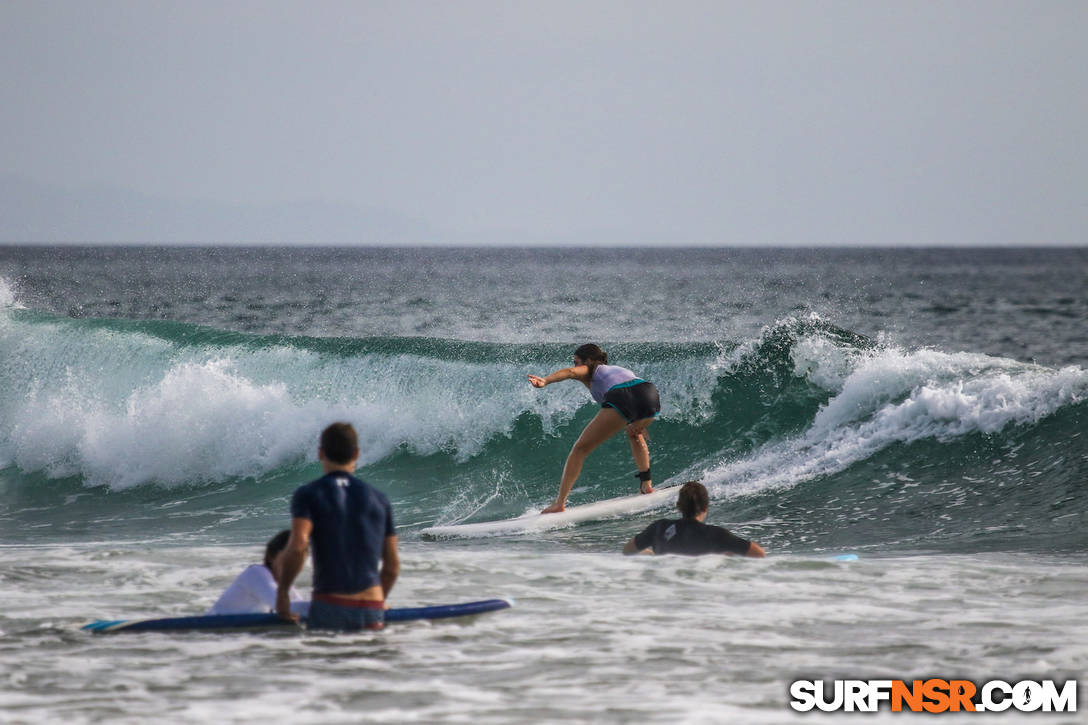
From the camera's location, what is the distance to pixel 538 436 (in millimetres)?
15352

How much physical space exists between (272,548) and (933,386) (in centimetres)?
999

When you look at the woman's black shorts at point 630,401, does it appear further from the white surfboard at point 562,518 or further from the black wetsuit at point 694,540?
the black wetsuit at point 694,540

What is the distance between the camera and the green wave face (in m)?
11.9

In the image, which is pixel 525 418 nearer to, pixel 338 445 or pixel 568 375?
pixel 568 375

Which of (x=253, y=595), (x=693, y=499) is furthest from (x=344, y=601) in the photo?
(x=693, y=499)

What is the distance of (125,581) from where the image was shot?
25.9 ft

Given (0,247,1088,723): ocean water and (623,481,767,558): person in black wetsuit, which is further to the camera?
(623,481,767,558): person in black wetsuit

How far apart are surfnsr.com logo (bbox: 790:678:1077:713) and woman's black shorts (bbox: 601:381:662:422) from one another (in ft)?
19.6

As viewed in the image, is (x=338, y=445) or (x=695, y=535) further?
(x=695, y=535)

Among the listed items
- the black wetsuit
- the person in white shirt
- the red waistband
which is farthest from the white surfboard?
the red waistband

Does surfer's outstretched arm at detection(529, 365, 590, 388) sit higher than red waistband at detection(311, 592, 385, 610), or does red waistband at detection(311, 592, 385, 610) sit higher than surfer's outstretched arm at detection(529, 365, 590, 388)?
surfer's outstretched arm at detection(529, 365, 590, 388)

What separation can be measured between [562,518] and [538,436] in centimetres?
422

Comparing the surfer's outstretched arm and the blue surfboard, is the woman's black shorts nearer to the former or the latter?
the surfer's outstretched arm

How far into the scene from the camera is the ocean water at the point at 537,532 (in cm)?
551
